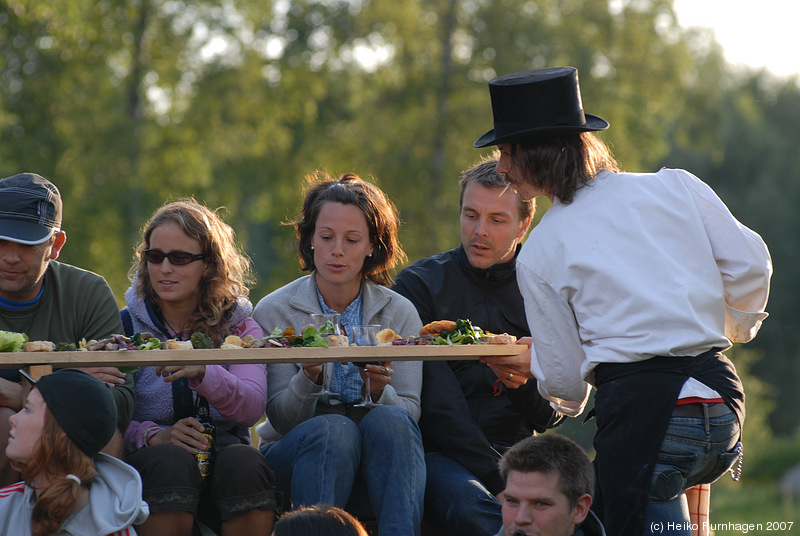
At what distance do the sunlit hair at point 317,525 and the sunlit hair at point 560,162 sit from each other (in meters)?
1.38

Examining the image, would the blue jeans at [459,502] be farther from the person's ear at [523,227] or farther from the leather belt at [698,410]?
the person's ear at [523,227]

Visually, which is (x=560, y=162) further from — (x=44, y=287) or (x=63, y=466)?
(x=44, y=287)

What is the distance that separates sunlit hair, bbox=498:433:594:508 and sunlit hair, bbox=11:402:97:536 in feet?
5.06

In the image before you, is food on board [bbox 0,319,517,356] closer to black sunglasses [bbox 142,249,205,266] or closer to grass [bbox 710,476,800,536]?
black sunglasses [bbox 142,249,205,266]

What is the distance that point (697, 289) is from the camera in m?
3.27

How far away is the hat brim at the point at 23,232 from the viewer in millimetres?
3842

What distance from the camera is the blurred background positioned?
14625 millimetres

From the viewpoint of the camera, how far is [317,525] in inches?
109

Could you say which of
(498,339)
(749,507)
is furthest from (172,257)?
(749,507)

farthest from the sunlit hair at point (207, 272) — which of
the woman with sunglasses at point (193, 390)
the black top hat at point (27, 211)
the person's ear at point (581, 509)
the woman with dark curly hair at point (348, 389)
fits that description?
the person's ear at point (581, 509)

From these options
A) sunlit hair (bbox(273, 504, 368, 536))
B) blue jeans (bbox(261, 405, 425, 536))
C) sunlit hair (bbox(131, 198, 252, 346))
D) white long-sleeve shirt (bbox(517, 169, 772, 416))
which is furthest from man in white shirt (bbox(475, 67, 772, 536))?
sunlit hair (bbox(131, 198, 252, 346))

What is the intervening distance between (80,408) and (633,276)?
1864 mm

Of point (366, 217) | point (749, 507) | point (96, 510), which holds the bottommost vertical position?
point (749, 507)

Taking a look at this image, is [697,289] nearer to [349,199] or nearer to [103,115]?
[349,199]
